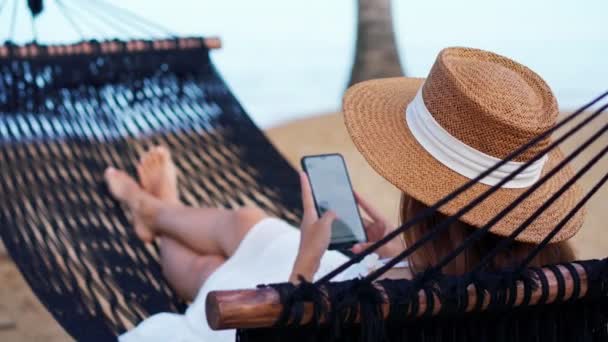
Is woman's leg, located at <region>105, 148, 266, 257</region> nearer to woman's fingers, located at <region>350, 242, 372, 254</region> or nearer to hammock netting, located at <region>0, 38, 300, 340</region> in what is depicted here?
hammock netting, located at <region>0, 38, 300, 340</region>

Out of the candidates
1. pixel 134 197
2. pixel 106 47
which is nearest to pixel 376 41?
pixel 106 47

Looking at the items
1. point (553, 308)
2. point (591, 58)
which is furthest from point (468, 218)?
point (591, 58)

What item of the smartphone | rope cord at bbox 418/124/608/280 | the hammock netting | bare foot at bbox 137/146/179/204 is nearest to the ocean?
the hammock netting

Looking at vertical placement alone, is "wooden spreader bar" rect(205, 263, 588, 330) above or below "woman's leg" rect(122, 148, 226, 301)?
above

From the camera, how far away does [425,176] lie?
1306 mm

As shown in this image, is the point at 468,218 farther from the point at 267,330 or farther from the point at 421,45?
the point at 421,45

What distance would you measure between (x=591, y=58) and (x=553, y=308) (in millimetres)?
4932

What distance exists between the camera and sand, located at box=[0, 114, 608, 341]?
2.68m

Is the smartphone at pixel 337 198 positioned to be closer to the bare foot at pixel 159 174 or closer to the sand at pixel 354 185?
the sand at pixel 354 185

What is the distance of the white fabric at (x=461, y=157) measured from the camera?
1.29 meters

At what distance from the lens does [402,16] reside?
6234mm

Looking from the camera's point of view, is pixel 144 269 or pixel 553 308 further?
pixel 144 269

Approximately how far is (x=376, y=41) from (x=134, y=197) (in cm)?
305

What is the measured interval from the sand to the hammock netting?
0.88 feet
